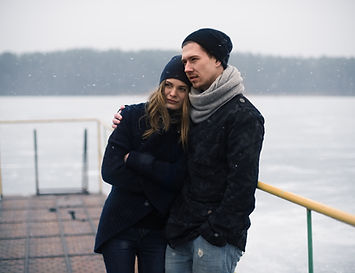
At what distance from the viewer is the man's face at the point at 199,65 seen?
5.02 ft

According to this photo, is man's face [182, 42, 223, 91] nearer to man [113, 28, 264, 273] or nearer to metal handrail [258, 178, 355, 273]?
man [113, 28, 264, 273]

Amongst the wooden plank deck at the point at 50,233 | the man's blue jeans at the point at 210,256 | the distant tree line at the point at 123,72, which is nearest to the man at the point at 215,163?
the man's blue jeans at the point at 210,256

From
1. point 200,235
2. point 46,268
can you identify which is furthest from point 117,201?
point 46,268

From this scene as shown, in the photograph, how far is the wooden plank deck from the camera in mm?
3447

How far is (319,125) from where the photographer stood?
25.4 meters

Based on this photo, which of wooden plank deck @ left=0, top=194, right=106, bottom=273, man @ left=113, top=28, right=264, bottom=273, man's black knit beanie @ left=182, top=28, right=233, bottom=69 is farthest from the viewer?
wooden plank deck @ left=0, top=194, right=106, bottom=273

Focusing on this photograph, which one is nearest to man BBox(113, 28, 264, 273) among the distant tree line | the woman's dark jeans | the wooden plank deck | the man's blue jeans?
the man's blue jeans

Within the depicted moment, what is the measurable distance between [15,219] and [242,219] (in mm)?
3916

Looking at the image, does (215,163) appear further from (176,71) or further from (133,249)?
(133,249)

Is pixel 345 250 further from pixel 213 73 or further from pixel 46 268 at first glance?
pixel 213 73

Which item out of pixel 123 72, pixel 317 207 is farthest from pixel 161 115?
pixel 123 72

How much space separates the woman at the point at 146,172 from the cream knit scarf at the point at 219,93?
0.31ft

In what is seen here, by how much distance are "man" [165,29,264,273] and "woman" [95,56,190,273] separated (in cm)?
7

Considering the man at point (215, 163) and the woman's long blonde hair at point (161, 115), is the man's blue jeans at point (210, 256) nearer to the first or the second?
the man at point (215, 163)
